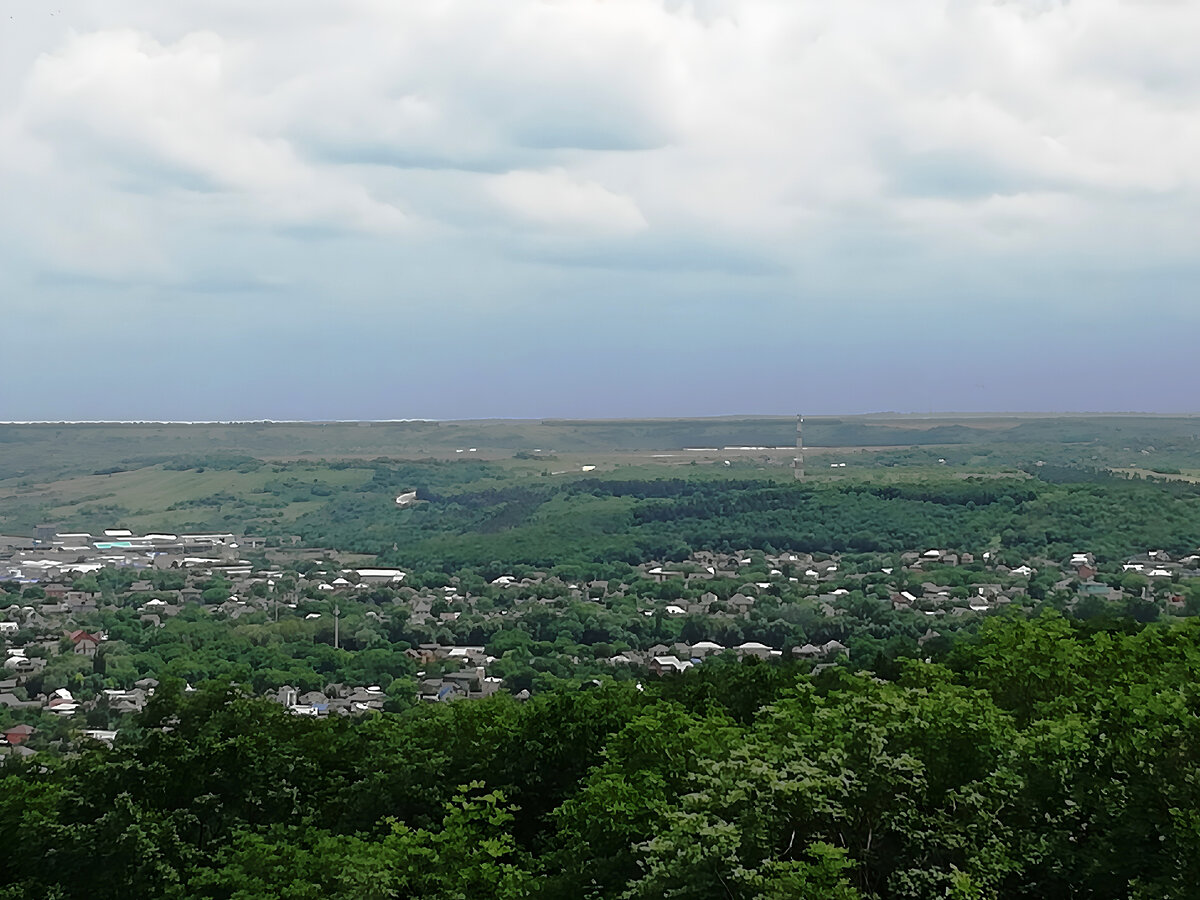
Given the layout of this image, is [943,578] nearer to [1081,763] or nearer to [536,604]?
[536,604]

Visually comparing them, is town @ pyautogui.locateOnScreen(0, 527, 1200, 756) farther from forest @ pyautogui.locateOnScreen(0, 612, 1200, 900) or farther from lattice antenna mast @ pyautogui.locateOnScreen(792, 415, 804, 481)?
lattice antenna mast @ pyautogui.locateOnScreen(792, 415, 804, 481)

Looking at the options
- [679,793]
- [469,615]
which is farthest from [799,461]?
[679,793]

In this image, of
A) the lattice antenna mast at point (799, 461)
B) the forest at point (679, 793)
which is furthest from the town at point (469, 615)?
the lattice antenna mast at point (799, 461)

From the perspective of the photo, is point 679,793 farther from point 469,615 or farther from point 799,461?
point 799,461

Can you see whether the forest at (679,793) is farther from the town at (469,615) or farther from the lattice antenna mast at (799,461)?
the lattice antenna mast at (799,461)

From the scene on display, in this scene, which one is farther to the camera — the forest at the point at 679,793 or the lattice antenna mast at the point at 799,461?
Result: the lattice antenna mast at the point at 799,461

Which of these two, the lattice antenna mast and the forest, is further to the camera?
the lattice antenna mast

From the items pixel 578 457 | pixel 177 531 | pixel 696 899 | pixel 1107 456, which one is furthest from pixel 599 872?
pixel 578 457

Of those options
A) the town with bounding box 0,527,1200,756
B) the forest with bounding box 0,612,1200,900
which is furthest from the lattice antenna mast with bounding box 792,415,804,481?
the forest with bounding box 0,612,1200,900
